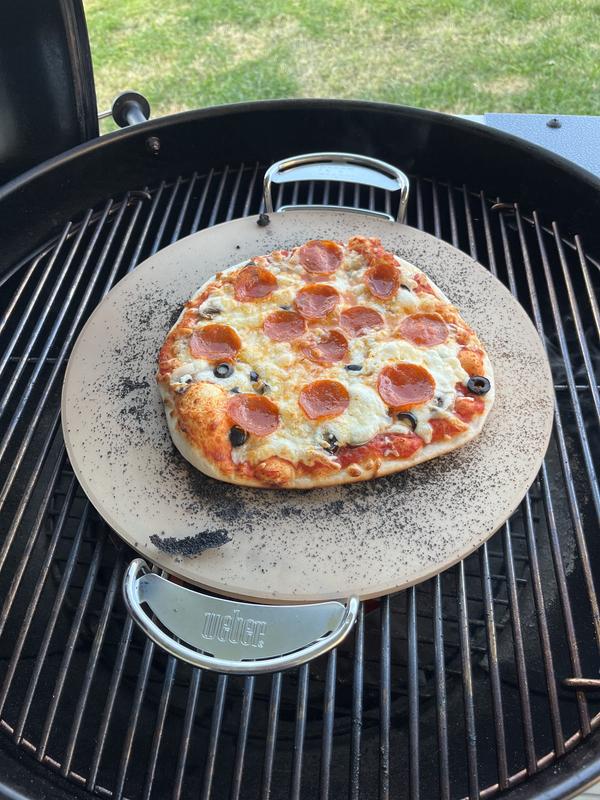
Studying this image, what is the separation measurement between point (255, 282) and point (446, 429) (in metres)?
0.92

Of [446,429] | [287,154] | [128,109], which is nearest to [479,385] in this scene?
[446,429]

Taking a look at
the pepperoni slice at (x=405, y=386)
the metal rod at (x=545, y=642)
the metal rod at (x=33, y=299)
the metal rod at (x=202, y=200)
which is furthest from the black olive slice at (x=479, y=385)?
the metal rod at (x=33, y=299)

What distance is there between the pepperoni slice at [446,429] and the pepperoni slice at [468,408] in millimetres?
32

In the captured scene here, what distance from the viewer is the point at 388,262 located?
258 centimetres

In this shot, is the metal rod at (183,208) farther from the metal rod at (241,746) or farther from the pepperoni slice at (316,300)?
the metal rod at (241,746)

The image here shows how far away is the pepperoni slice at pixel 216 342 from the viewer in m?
2.39

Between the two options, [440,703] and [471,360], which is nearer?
[440,703]

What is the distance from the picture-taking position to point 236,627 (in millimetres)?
1791

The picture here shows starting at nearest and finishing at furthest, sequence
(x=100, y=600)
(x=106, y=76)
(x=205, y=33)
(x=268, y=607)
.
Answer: (x=268, y=607) → (x=100, y=600) → (x=106, y=76) → (x=205, y=33)

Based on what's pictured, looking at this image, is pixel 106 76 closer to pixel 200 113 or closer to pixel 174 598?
pixel 200 113

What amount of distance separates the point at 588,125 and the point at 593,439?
163cm

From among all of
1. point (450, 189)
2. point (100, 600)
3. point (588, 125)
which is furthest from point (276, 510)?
point (588, 125)

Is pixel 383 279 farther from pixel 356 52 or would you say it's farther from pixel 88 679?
pixel 356 52

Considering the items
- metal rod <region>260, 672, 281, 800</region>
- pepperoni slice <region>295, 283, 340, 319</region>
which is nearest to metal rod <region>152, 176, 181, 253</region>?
pepperoni slice <region>295, 283, 340, 319</region>
